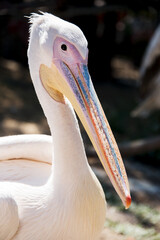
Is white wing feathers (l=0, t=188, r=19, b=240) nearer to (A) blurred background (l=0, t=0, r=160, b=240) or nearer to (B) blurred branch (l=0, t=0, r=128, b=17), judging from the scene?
(A) blurred background (l=0, t=0, r=160, b=240)

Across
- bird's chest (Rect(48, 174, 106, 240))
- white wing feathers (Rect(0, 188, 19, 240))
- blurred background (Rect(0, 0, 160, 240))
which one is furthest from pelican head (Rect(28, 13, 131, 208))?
blurred background (Rect(0, 0, 160, 240))

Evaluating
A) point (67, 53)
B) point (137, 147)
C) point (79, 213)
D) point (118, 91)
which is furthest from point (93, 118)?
point (118, 91)

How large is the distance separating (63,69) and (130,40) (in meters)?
6.97

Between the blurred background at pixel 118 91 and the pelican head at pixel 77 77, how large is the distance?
0.99 metres

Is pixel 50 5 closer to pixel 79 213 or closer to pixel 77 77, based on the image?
pixel 77 77

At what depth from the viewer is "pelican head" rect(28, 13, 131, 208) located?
1.83m

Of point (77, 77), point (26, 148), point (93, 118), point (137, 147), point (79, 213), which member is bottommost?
point (137, 147)

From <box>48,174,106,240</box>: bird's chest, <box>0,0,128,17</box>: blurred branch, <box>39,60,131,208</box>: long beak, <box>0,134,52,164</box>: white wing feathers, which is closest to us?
<box>39,60,131,208</box>: long beak

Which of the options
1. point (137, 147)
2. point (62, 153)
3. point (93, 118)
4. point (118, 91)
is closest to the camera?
point (93, 118)

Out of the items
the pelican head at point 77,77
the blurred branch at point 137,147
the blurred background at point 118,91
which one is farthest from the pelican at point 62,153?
the blurred branch at point 137,147

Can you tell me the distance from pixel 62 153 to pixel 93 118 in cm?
24

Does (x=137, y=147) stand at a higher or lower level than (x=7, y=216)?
lower

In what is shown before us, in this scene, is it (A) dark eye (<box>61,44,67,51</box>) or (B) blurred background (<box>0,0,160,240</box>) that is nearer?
(A) dark eye (<box>61,44,67,51</box>)

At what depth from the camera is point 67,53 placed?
189 centimetres
